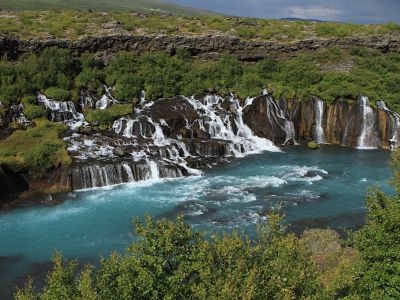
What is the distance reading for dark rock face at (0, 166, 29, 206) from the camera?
38.2 m

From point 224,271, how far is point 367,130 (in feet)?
149

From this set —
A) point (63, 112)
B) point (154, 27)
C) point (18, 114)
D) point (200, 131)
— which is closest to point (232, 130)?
point (200, 131)

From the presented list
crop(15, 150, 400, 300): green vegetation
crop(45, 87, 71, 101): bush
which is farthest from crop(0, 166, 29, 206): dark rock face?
crop(15, 150, 400, 300): green vegetation

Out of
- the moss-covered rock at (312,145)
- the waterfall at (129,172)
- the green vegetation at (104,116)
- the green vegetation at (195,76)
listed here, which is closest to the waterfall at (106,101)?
the green vegetation at (195,76)

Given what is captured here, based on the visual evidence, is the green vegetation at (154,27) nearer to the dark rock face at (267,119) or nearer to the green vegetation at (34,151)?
the dark rock face at (267,119)

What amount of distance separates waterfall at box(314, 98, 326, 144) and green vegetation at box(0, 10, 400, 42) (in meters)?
18.8

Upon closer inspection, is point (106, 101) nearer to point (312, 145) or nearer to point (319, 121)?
point (312, 145)

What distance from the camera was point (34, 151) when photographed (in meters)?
41.7

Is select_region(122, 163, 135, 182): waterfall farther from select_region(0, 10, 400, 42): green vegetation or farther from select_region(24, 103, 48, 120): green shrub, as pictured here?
select_region(0, 10, 400, 42): green vegetation

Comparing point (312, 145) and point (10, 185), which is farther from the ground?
point (312, 145)

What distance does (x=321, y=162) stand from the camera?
49.2 meters

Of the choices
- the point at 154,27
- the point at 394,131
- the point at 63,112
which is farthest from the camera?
the point at 154,27

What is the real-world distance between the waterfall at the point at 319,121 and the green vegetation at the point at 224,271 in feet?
133

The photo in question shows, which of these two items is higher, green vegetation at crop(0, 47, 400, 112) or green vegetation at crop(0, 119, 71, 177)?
green vegetation at crop(0, 47, 400, 112)
